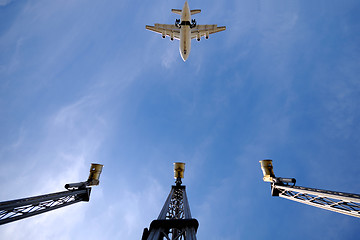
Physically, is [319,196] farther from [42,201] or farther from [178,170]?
[42,201]

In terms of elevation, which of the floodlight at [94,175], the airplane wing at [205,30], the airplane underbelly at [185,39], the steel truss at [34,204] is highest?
the airplane wing at [205,30]

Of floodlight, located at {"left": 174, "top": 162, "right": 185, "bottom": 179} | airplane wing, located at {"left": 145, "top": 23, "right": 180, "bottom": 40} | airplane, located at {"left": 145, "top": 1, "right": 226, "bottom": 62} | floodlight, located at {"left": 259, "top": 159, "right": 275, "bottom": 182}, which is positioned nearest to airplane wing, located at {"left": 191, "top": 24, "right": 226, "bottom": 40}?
airplane, located at {"left": 145, "top": 1, "right": 226, "bottom": 62}

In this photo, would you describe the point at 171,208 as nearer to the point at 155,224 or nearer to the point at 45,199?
the point at 155,224

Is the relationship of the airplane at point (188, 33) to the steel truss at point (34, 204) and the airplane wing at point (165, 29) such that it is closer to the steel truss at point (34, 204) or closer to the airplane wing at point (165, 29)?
the airplane wing at point (165, 29)

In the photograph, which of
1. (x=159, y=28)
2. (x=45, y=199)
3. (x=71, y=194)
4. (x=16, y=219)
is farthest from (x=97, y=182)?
(x=159, y=28)

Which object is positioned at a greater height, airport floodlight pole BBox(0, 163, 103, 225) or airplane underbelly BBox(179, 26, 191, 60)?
airplane underbelly BBox(179, 26, 191, 60)

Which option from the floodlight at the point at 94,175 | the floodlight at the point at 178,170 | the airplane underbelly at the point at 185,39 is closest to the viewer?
the floodlight at the point at 94,175

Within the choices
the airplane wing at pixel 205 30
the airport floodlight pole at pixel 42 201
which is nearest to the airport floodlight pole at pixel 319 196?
the airport floodlight pole at pixel 42 201

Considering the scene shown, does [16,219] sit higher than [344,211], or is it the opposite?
[344,211]

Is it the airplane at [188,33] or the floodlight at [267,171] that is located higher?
the airplane at [188,33]

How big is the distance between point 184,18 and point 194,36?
6127mm

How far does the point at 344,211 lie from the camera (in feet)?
18.1

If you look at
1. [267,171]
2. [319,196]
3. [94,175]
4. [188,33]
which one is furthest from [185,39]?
[319,196]

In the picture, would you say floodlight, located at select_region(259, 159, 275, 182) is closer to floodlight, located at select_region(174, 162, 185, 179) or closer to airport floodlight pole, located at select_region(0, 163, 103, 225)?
floodlight, located at select_region(174, 162, 185, 179)
